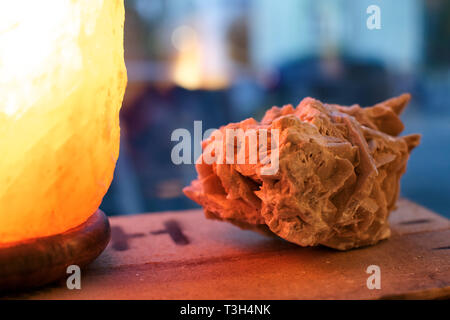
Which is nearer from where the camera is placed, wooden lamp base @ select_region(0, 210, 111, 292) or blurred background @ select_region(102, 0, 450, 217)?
wooden lamp base @ select_region(0, 210, 111, 292)

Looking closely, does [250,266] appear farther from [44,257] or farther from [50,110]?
[50,110]

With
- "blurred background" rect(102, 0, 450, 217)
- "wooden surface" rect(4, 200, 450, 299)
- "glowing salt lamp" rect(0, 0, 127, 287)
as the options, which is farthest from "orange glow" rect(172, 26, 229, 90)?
"glowing salt lamp" rect(0, 0, 127, 287)

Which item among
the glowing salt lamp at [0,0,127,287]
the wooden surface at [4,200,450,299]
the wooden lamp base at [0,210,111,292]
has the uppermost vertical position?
the glowing salt lamp at [0,0,127,287]

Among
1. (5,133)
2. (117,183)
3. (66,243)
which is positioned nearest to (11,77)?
(5,133)

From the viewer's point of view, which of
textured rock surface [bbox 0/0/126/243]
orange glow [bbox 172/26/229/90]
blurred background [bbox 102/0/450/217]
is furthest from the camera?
orange glow [bbox 172/26/229/90]

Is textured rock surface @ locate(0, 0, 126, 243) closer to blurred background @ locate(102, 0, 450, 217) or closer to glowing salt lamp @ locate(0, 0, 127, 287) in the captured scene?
glowing salt lamp @ locate(0, 0, 127, 287)

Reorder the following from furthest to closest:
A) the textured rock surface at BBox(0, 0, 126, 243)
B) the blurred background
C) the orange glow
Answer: the orange glow < the blurred background < the textured rock surface at BBox(0, 0, 126, 243)

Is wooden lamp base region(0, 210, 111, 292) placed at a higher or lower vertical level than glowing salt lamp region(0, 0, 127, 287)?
lower
